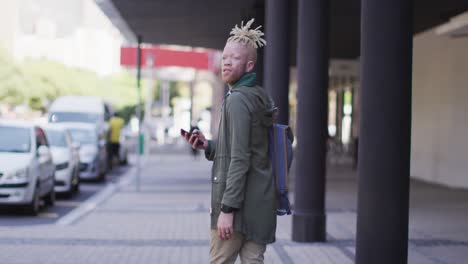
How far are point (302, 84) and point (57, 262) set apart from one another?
3.61m

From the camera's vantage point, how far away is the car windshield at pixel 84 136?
2334cm

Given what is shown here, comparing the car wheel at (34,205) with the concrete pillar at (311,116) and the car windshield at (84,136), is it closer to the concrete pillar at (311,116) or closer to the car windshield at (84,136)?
the concrete pillar at (311,116)

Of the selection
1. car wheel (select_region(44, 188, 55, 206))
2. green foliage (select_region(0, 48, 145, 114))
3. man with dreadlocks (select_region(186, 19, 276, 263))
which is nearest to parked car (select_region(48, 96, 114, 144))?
car wheel (select_region(44, 188, 55, 206))

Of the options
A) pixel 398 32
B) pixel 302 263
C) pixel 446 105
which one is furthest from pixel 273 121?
pixel 446 105

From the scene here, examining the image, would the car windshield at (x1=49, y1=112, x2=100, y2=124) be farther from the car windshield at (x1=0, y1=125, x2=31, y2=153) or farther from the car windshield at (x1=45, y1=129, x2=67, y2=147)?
the car windshield at (x1=0, y1=125, x2=31, y2=153)

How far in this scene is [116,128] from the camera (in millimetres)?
27328

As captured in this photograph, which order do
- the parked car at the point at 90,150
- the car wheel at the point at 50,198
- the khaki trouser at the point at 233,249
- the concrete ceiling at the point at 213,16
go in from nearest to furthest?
the khaki trouser at the point at 233,249 < the car wheel at the point at 50,198 < the concrete ceiling at the point at 213,16 < the parked car at the point at 90,150

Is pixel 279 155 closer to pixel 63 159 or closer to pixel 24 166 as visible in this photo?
pixel 24 166

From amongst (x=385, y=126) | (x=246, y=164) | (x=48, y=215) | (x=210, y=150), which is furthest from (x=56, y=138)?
(x=246, y=164)

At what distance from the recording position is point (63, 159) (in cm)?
1798

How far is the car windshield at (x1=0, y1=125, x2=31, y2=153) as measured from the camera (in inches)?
561

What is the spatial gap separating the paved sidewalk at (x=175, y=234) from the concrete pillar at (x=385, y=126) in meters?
3.61

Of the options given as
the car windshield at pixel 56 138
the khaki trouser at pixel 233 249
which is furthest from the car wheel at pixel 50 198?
the khaki trouser at pixel 233 249

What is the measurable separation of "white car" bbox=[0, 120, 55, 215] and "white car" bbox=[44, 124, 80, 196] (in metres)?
1.90
